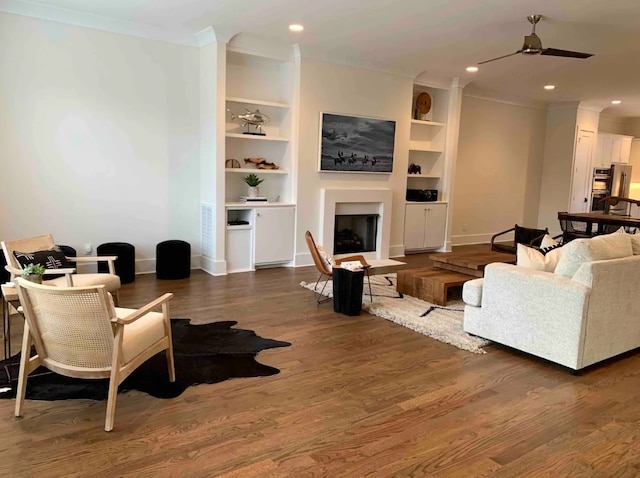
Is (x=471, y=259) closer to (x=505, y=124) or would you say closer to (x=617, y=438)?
(x=617, y=438)

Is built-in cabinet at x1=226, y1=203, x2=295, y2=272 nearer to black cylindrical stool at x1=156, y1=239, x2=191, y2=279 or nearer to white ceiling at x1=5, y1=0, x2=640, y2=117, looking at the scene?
black cylindrical stool at x1=156, y1=239, x2=191, y2=279

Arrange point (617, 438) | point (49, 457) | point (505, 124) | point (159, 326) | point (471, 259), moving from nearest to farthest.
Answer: point (49, 457) → point (617, 438) → point (159, 326) → point (471, 259) → point (505, 124)

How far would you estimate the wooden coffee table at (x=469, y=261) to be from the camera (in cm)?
509

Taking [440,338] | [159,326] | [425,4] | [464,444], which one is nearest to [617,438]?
[464,444]

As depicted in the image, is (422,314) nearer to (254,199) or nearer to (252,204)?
(252,204)

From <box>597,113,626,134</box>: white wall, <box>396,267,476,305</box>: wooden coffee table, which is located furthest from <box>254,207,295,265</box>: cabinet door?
<box>597,113,626,134</box>: white wall

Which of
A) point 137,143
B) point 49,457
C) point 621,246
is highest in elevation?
point 137,143

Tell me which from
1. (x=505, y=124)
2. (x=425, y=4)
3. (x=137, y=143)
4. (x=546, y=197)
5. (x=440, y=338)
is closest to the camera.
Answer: (x=440, y=338)

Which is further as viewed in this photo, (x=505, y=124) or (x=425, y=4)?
(x=505, y=124)

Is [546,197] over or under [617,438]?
over

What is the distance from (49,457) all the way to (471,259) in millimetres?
4296

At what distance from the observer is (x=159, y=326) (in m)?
2.98

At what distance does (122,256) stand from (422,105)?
5.26 meters

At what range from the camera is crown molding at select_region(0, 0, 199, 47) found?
5.07 meters
